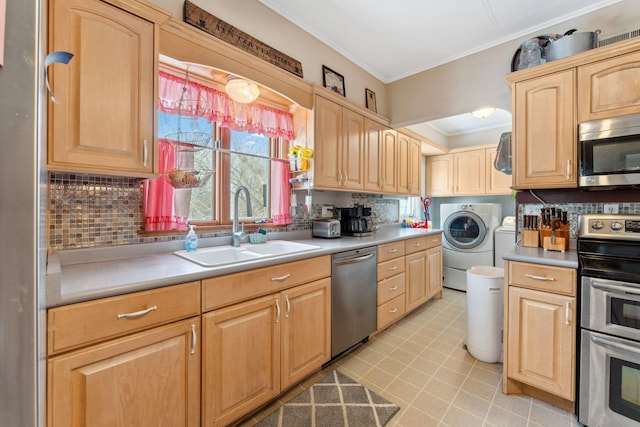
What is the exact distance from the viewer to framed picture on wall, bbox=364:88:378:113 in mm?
2990

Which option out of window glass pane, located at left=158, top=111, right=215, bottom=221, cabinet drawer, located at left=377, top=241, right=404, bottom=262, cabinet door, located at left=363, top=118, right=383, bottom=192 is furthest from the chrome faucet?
cabinet door, located at left=363, top=118, right=383, bottom=192

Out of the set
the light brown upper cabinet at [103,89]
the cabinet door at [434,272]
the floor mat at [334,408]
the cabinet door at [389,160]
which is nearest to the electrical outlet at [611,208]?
the cabinet door at [434,272]

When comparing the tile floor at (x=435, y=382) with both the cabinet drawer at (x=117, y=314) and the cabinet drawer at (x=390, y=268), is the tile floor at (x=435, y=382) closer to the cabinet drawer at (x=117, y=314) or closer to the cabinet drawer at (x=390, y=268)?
the cabinet drawer at (x=390, y=268)

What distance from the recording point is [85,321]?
0.94 meters

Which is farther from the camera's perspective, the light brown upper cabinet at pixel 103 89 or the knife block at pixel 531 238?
the knife block at pixel 531 238

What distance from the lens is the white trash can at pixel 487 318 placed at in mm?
2064

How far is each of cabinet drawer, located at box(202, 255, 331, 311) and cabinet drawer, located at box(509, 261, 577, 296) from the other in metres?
1.20

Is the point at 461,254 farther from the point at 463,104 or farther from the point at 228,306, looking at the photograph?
the point at 228,306

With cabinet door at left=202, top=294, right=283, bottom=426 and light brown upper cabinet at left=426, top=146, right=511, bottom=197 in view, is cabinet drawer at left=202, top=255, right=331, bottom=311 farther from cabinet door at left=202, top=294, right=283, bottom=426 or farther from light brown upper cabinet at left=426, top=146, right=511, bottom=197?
light brown upper cabinet at left=426, top=146, right=511, bottom=197

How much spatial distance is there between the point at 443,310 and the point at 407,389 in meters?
1.61

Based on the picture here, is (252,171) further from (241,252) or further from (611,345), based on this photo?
(611,345)

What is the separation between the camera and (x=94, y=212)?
4.64ft

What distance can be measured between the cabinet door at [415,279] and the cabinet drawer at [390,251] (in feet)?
0.55

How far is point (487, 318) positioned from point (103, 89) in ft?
9.25
